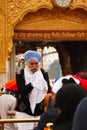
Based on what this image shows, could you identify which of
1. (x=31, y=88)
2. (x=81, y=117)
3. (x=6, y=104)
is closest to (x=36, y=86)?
(x=31, y=88)

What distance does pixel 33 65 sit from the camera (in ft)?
14.8

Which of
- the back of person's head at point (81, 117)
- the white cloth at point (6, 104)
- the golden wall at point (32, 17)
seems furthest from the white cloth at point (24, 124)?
the golden wall at point (32, 17)

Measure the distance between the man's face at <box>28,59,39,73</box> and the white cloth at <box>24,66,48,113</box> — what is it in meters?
0.06

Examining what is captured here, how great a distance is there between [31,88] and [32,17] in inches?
279

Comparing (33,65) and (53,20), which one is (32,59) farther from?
(53,20)

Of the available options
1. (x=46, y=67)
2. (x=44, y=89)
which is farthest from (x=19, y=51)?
(x=44, y=89)

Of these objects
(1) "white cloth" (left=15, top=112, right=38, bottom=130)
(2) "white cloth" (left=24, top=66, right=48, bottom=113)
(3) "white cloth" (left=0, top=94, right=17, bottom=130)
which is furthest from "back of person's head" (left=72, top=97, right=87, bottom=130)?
(3) "white cloth" (left=0, top=94, right=17, bottom=130)

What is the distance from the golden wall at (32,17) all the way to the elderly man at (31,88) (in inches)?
250

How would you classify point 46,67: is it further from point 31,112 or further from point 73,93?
point 73,93

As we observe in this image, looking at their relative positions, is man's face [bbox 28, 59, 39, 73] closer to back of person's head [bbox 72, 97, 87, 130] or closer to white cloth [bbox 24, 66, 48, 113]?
white cloth [bbox 24, 66, 48, 113]

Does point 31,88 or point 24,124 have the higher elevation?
point 31,88

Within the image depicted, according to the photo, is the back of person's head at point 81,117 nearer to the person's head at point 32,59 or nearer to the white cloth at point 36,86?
the person's head at point 32,59

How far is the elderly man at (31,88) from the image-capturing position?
4.58 m

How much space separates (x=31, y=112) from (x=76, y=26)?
7.19m
